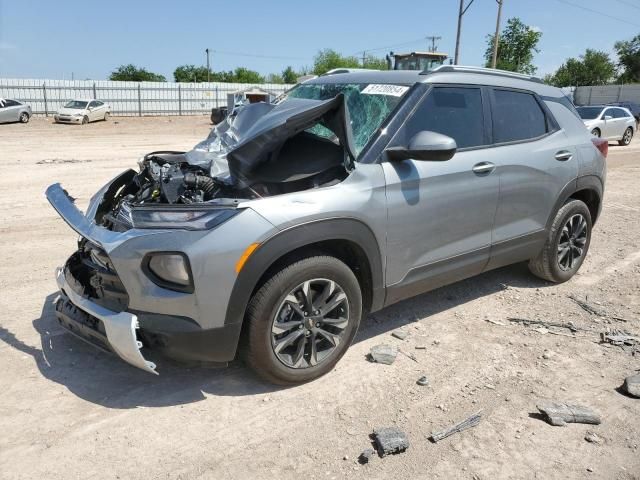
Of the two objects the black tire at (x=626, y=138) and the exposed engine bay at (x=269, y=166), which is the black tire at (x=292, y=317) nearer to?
the exposed engine bay at (x=269, y=166)

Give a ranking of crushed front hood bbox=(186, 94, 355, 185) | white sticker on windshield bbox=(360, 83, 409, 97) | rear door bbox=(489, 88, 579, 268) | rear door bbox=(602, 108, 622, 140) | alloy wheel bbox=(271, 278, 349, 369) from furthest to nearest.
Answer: rear door bbox=(602, 108, 622, 140) < rear door bbox=(489, 88, 579, 268) < white sticker on windshield bbox=(360, 83, 409, 97) < crushed front hood bbox=(186, 94, 355, 185) < alloy wheel bbox=(271, 278, 349, 369)

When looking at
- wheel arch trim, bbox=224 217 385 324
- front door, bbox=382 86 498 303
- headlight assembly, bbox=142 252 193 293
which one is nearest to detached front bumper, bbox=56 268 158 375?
headlight assembly, bbox=142 252 193 293

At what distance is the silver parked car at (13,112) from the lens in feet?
87.7

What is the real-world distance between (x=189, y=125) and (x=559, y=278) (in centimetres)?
2879

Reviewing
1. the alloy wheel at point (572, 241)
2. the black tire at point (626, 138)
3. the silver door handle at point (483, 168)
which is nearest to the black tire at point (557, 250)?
the alloy wheel at point (572, 241)

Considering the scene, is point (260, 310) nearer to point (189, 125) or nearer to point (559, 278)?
point (559, 278)

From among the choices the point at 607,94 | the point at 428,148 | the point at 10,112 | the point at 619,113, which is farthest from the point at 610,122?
the point at 607,94

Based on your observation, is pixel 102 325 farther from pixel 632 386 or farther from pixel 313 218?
pixel 632 386

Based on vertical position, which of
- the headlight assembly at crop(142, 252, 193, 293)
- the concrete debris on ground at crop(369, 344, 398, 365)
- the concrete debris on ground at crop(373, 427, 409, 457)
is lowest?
the concrete debris on ground at crop(373, 427, 409, 457)

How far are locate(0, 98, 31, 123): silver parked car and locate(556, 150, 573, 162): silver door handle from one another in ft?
94.1

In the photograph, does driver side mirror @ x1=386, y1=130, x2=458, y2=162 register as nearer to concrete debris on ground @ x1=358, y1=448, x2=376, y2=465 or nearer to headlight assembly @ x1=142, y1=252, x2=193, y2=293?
headlight assembly @ x1=142, y1=252, x2=193, y2=293

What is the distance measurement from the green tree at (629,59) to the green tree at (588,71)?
223 cm

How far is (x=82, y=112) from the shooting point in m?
29.1

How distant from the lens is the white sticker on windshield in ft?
12.5
